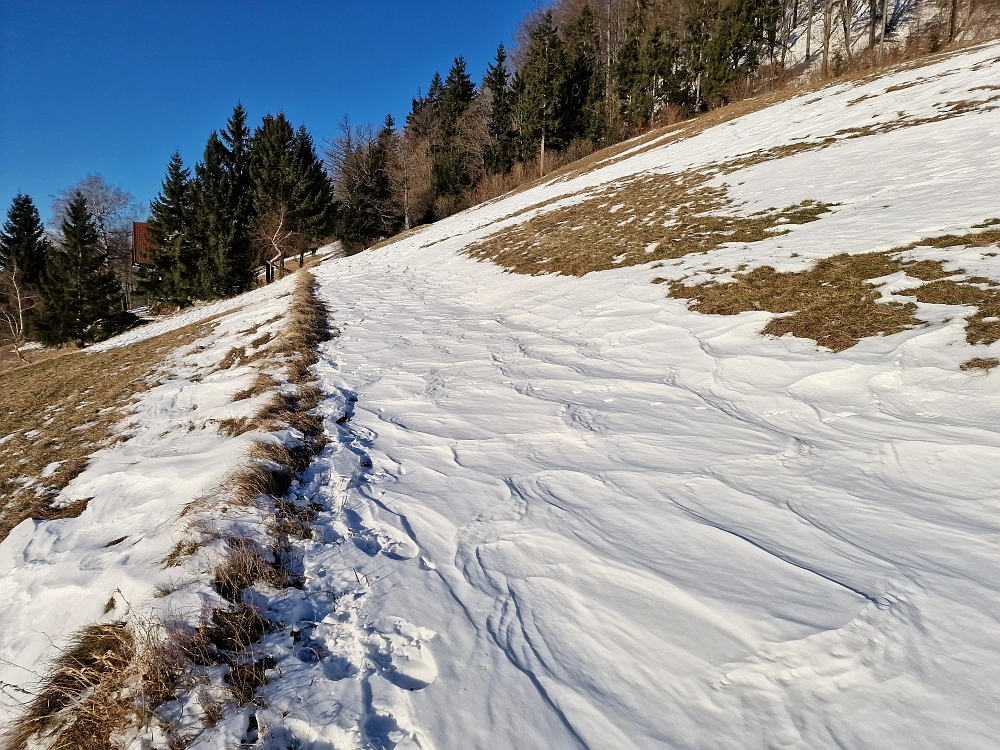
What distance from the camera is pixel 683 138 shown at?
1848 cm

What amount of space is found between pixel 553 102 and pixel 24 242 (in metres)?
38.3

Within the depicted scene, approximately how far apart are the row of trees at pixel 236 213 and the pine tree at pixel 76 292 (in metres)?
2.38

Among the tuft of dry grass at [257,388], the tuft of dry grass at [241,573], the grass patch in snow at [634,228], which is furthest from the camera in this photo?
the grass patch in snow at [634,228]

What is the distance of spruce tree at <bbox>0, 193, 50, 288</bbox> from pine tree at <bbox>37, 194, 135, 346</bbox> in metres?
5.50

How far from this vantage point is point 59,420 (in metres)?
6.18

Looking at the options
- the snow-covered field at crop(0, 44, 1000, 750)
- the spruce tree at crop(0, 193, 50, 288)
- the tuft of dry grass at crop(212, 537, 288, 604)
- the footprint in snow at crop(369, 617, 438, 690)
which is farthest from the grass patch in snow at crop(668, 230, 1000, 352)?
the spruce tree at crop(0, 193, 50, 288)

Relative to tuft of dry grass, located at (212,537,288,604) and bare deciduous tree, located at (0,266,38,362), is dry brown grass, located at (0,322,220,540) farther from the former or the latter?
bare deciduous tree, located at (0,266,38,362)

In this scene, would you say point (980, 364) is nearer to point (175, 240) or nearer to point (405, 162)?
point (175, 240)

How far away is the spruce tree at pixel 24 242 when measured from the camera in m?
28.7

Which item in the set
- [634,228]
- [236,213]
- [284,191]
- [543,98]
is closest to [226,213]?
[236,213]

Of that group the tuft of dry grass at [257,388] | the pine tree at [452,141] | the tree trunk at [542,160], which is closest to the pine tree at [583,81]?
the tree trunk at [542,160]

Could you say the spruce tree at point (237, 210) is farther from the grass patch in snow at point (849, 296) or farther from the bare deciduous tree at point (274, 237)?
the grass patch in snow at point (849, 296)

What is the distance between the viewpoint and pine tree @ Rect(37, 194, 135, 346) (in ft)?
82.0

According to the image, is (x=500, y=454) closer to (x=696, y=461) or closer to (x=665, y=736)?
(x=696, y=461)
